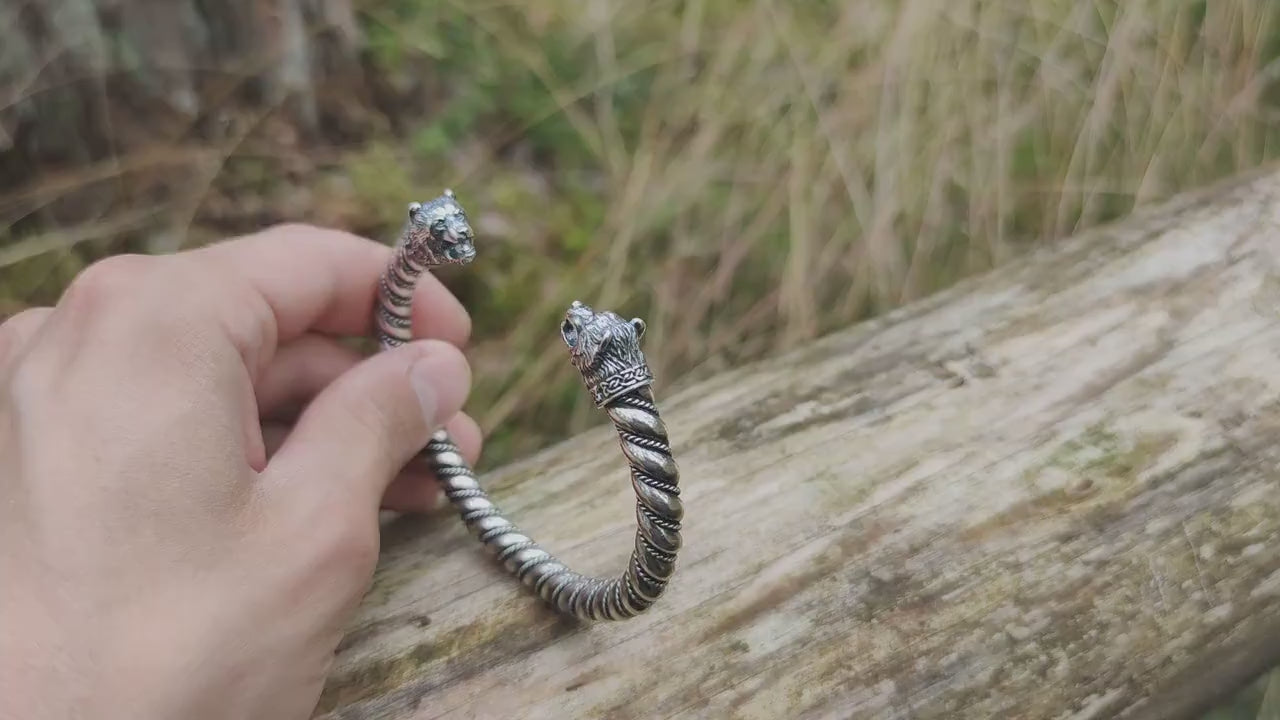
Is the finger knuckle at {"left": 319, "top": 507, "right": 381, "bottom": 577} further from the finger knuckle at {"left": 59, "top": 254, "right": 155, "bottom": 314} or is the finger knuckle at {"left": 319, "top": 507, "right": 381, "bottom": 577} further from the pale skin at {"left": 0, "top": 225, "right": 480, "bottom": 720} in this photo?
the finger knuckle at {"left": 59, "top": 254, "right": 155, "bottom": 314}

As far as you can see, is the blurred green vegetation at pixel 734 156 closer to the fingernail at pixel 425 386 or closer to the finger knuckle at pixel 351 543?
the fingernail at pixel 425 386

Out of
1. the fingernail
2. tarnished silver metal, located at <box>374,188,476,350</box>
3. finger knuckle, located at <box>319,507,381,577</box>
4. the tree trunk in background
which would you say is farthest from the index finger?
the tree trunk in background

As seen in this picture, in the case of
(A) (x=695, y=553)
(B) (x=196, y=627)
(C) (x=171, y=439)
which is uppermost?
(C) (x=171, y=439)

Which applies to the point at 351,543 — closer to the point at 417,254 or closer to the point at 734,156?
the point at 417,254

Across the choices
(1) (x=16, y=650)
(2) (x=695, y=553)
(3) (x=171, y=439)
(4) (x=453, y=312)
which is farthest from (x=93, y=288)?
(2) (x=695, y=553)

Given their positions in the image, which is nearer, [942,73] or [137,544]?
[137,544]

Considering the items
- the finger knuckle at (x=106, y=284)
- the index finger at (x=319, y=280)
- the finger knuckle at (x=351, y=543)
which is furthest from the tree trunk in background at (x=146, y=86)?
the finger knuckle at (x=351, y=543)

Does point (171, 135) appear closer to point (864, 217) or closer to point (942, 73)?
point (864, 217)

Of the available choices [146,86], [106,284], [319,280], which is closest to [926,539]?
[319,280]
